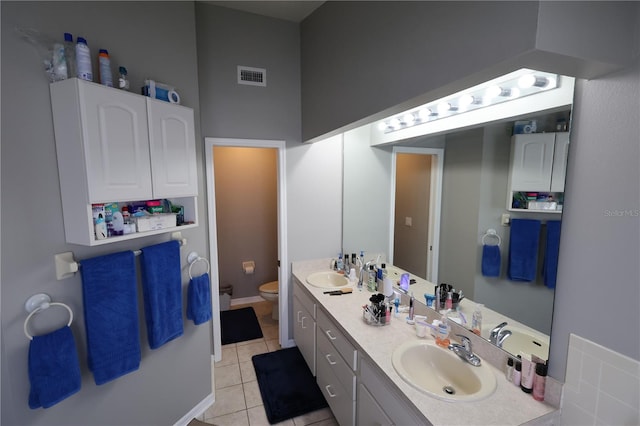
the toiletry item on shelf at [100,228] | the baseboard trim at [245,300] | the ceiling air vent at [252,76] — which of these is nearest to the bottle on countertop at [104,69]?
the toiletry item on shelf at [100,228]

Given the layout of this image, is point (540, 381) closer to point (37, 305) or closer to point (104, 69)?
point (37, 305)

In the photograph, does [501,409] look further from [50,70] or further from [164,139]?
[50,70]

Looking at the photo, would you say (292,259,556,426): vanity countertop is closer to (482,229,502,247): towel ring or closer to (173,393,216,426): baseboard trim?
(482,229,502,247): towel ring

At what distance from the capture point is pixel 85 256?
149 centimetres

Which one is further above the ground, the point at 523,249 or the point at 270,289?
the point at 523,249

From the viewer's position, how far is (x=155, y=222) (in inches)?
63.6

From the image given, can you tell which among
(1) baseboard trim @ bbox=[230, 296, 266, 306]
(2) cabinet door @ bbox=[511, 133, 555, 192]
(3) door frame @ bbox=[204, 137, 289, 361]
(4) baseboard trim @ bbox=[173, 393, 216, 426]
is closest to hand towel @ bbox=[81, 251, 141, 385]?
(4) baseboard trim @ bbox=[173, 393, 216, 426]

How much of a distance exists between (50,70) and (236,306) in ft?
11.2

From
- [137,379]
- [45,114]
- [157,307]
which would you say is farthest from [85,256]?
[137,379]

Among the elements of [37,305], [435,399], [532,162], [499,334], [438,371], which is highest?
[532,162]

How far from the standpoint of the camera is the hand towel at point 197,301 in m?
2.01

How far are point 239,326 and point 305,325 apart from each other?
4.20ft

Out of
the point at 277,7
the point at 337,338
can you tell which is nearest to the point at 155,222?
the point at 337,338

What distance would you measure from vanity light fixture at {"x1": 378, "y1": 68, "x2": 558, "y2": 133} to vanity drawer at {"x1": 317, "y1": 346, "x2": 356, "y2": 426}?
190 centimetres
